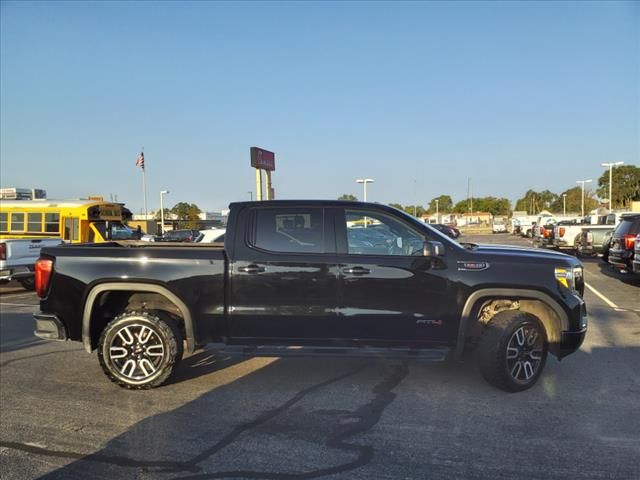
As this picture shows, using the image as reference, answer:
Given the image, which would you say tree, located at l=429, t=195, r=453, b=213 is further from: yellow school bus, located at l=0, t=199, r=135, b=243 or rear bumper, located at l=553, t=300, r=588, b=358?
rear bumper, located at l=553, t=300, r=588, b=358

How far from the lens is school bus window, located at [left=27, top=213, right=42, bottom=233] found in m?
19.1

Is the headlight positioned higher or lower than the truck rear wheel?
higher

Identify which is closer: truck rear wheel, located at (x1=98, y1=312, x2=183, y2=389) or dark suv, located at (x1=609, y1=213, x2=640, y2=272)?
truck rear wheel, located at (x1=98, y1=312, x2=183, y2=389)

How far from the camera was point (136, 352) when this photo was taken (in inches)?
204

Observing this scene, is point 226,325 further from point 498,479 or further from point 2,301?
point 2,301

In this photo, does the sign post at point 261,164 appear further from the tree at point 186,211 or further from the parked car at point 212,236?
the tree at point 186,211

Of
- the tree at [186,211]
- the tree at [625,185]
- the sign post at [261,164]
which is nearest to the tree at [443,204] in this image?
the tree at [625,185]

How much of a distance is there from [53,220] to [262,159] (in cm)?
866

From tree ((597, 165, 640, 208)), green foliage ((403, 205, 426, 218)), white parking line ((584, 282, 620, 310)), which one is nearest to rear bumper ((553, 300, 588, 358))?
white parking line ((584, 282, 620, 310))

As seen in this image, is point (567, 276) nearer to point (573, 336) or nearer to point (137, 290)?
point (573, 336)

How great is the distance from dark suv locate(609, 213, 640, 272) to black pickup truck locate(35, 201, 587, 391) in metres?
9.46

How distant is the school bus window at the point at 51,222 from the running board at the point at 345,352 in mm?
Answer: 16631

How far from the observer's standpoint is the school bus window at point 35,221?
19.1 m

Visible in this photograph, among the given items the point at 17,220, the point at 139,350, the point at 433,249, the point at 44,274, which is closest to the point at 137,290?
the point at 139,350
